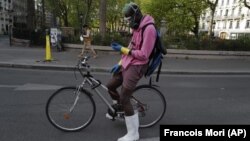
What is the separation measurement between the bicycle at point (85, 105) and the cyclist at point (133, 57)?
382 millimetres

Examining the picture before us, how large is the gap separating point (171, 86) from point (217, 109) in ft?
8.31

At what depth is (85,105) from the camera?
15.0 ft

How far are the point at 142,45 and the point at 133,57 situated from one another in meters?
0.24

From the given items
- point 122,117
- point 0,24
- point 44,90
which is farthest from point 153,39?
point 0,24

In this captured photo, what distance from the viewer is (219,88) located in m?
8.59

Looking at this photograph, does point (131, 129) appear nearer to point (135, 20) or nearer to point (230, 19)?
point (135, 20)

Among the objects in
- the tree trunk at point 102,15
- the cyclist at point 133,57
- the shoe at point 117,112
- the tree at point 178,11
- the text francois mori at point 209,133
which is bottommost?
the text francois mori at point 209,133

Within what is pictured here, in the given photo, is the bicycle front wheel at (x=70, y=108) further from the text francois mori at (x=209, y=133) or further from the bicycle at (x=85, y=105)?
the text francois mori at (x=209, y=133)

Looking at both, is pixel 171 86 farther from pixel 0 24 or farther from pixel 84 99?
pixel 0 24

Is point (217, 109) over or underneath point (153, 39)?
underneath

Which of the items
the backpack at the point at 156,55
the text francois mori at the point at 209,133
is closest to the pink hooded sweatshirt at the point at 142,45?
the backpack at the point at 156,55

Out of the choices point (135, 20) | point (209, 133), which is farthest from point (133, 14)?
point (209, 133)

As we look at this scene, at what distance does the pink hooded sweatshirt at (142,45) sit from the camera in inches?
154

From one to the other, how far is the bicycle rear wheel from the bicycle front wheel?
30.1 inches
